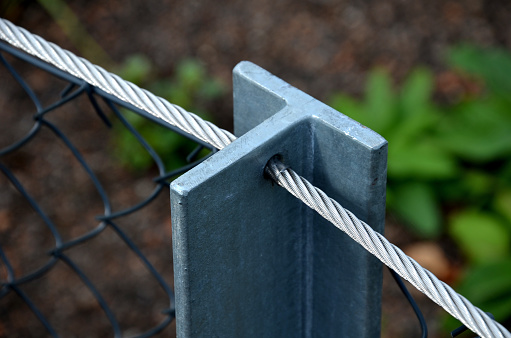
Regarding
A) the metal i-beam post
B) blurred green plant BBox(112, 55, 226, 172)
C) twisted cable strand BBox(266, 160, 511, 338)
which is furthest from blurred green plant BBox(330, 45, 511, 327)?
twisted cable strand BBox(266, 160, 511, 338)

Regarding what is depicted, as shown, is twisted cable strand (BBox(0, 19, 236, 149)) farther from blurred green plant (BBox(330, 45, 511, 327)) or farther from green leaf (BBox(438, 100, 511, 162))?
green leaf (BBox(438, 100, 511, 162))

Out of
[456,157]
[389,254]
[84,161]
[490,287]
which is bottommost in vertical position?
[490,287]

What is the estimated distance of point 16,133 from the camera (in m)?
3.90


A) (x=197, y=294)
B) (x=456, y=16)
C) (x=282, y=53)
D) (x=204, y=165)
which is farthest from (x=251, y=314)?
(x=456, y=16)

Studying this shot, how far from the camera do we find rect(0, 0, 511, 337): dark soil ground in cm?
328

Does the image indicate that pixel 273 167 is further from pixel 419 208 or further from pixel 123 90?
pixel 419 208

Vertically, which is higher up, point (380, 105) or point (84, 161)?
point (84, 161)

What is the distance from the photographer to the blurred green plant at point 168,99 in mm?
3678

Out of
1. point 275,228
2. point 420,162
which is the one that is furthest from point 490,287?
point 275,228

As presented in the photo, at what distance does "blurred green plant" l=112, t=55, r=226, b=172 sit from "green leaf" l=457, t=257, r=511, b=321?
4.54 feet

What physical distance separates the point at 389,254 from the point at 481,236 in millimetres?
2469

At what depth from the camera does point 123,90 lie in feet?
3.70

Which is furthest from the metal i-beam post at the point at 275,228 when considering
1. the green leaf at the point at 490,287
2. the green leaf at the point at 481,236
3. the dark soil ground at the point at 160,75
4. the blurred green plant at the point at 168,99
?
the blurred green plant at the point at 168,99

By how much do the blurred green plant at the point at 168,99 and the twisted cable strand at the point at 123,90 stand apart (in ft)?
7.77
